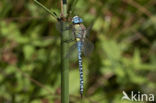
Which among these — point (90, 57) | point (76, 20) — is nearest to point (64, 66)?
point (76, 20)

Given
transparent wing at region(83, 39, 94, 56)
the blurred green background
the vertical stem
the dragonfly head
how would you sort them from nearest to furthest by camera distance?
1. the vertical stem
2. the dragonfly head
3. transparent wing at region(83, 39, 94, 56)
4. the blurred green background

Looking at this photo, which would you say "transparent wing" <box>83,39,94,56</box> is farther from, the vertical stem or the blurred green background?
the blurred green background

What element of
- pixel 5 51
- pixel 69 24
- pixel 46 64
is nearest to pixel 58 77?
pixel 46 64

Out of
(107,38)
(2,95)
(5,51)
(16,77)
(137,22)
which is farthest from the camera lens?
(137,22)

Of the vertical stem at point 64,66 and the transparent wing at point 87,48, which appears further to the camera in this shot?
the transparent wing at point 87,48

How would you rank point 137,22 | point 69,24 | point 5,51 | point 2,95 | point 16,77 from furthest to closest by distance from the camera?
point 137,22, point 5,51, point 16,77, point 2,95, point 69,24

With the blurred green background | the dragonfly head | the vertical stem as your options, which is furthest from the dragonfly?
the blurred green background

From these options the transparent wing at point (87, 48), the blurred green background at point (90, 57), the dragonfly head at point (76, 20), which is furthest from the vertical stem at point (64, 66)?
the blurred green background at point (90, 57)

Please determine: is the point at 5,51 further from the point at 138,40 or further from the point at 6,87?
the point at 138,40

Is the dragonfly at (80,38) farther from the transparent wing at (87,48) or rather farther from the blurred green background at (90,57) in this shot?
the blurred green background at (90,57)
